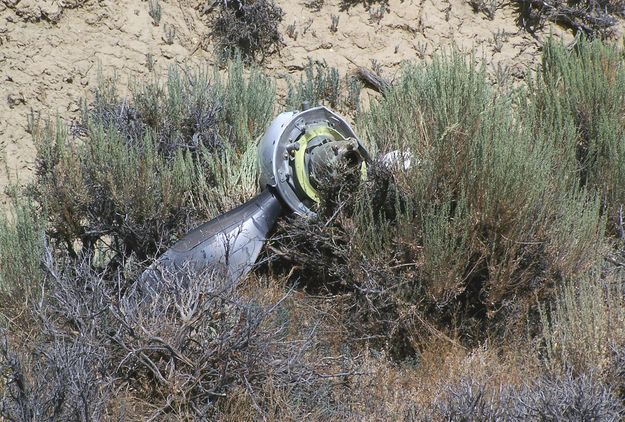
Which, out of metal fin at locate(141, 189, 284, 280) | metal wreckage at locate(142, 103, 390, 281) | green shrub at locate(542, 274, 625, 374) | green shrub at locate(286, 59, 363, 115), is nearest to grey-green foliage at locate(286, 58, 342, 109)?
green shrub at locate(286, 59, 363, 115)

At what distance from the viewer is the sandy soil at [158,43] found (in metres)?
7.27

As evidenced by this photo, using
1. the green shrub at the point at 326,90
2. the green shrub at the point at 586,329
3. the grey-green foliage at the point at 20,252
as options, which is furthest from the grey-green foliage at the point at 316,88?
the green shrub at the point at 586,329

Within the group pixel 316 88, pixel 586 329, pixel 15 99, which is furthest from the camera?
pixel 316 88

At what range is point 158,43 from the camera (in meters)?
7.93

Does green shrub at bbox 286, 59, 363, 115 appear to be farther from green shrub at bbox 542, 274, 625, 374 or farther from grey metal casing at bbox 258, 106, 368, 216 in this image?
green shrub at bbox 542, 274, 625, 374

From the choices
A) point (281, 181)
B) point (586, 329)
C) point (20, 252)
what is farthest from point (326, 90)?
point (586, 329)

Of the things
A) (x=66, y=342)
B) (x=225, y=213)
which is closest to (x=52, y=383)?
(x=66, y=342)

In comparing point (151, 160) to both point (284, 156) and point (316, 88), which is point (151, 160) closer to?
point (284, 156)

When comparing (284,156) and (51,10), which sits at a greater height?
(51,10)

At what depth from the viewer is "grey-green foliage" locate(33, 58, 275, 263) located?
638cm

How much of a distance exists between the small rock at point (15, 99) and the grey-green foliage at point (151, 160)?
Answer: 0.32m

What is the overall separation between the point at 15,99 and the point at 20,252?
1.67m

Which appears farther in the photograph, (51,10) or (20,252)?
(51,10)

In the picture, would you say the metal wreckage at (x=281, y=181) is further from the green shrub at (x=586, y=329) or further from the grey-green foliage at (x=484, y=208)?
the green shrub at (x=586, y=329)
